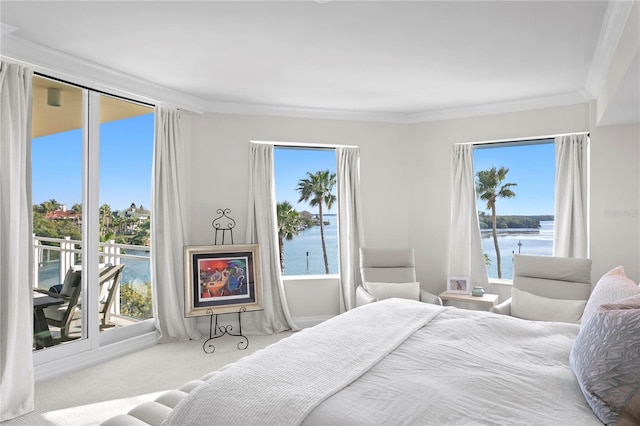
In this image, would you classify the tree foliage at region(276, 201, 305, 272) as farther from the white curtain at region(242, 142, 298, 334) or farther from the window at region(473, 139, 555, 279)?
the window at region(473, 139, 555, 279)

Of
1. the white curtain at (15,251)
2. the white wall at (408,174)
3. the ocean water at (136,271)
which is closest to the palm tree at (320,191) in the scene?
the white wall at (408,174)

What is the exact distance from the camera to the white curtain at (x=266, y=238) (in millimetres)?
4887

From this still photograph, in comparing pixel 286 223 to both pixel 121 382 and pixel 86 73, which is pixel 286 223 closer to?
pixel 121 382

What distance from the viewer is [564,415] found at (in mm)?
1476

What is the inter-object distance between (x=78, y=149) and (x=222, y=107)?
161cm

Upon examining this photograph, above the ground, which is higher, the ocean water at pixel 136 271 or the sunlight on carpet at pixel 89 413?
the ocean water at pixel 136 271

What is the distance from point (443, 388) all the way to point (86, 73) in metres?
3.61

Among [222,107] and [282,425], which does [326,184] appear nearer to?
[222,107]

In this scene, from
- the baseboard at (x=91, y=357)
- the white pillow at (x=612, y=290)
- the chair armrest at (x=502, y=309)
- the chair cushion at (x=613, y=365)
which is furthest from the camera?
the chair armrest at (x=502, y=309)

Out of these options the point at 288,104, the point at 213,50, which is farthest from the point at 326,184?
the point at 213,50

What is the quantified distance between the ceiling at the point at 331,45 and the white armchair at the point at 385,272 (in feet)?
5.75

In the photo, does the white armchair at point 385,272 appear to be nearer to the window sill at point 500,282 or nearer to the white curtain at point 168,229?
the window sill at point 500,282

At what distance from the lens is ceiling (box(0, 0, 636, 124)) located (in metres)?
2.62

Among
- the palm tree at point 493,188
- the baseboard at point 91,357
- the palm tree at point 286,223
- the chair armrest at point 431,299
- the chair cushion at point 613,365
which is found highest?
the palm tree at point 493,188
